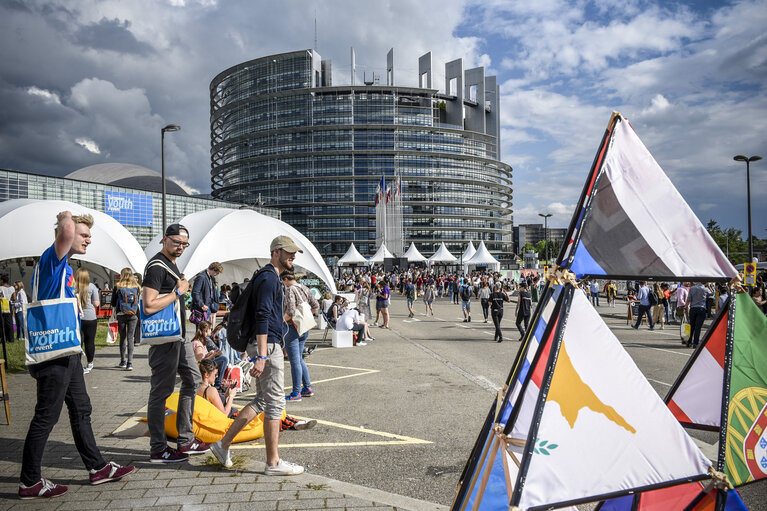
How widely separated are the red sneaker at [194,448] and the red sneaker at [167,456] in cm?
13

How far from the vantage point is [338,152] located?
3703 inches

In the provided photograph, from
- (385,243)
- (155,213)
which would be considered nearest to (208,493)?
(385,243)

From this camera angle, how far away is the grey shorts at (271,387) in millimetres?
3834

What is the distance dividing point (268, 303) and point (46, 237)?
692 inches

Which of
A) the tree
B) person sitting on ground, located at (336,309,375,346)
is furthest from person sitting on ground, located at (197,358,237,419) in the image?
the tree

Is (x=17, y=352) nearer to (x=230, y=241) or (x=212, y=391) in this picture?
(x=230, y=241)

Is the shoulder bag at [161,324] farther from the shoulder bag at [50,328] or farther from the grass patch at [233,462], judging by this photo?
the grass patch at [233,462]

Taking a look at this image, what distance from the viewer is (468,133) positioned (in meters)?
103

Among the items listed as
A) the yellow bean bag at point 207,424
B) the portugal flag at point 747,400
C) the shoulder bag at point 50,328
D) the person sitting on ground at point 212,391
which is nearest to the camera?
the portugal flag at point 747,400

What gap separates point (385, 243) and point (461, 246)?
5716 centimetres

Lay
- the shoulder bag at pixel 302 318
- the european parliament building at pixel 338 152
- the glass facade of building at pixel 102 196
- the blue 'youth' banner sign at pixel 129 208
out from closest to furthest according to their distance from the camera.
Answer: the shoulder bag at pixel 302 318 → the glass facade of building at pixel 102 196 → the blue 'youth' banner sign at pixel 129 208 → the european parliament building at pixel 338 152

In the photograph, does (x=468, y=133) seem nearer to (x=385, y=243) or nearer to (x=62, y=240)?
(x=385, y=243)

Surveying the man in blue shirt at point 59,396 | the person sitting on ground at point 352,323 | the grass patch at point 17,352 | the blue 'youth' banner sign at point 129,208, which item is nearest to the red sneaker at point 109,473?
the man in blue shirt at point 59,396

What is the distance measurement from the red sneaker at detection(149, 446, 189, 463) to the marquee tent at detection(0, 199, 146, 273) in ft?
46.9
